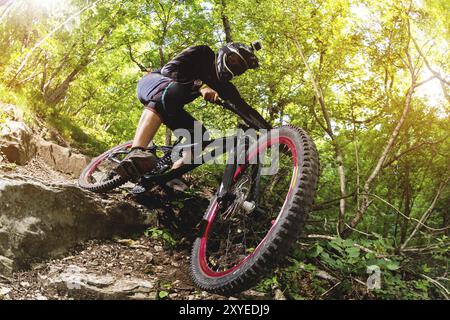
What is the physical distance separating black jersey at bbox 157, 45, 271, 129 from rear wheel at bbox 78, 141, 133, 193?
135 cm

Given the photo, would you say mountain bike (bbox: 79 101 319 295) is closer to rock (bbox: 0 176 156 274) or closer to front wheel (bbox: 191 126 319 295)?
front wheel (bbox: 191 126 319 295)

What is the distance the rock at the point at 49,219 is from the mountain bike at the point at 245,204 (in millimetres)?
448

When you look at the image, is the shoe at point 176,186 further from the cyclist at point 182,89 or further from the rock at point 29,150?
the rock at point 29,150

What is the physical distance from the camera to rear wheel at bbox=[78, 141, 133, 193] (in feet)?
13.4

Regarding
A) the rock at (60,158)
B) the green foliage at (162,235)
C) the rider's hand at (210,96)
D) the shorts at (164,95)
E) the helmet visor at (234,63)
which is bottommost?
the green foliage at (162,235)

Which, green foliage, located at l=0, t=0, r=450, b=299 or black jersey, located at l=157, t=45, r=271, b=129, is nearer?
black jersey, located at l=157, t=45, r=271, b=129

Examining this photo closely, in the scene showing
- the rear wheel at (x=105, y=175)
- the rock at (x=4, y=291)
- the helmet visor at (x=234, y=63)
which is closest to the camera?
the rock at (x=4, y=291)

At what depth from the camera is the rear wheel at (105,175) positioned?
4.08 meters

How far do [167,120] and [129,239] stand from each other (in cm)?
137

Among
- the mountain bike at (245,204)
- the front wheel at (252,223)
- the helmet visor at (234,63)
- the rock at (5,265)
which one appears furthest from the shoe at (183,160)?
the rock at (5,265)

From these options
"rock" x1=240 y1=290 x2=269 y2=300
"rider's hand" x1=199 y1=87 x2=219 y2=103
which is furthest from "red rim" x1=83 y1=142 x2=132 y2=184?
"rock" x1=240 y1=290 x2=269 y2=300

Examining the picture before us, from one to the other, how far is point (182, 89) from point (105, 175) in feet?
6.65

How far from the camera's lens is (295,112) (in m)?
6.31
